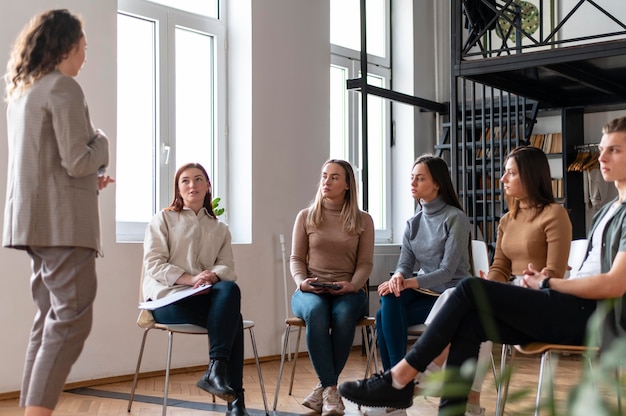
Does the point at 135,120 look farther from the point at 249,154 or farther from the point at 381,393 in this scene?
the point at 381,393

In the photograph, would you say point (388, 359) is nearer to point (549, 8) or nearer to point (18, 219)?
point (18, 219)

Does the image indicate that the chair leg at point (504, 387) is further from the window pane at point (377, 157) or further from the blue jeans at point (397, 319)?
the window pane at point (377, 157)

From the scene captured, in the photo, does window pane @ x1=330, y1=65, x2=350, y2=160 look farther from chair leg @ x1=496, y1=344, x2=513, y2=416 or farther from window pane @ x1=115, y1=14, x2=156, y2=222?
chair leg @ x1=496, y1=344, x2=513, y2=416

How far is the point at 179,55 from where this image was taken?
5312 millimetres

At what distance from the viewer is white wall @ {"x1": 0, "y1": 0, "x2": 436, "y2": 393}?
436 cm

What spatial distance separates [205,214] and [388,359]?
3.59 feet

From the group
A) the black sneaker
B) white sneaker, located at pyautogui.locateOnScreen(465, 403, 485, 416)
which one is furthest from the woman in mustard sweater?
the black sneaker

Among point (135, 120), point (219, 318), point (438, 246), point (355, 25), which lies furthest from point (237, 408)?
point (355, 25)

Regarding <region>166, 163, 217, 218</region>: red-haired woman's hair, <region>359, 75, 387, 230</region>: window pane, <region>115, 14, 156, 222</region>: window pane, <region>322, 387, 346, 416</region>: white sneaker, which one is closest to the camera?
<region>322, 387, 346, 416</region>: white sneaker

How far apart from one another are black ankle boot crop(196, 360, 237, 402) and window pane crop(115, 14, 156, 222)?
6.17 ft

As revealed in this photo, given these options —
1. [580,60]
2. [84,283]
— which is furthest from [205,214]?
[580,60]

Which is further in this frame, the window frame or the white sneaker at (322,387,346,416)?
the window frame

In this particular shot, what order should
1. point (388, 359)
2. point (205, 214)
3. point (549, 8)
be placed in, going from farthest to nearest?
1. point (549, 8)
2. point (205, 214)
3. point (388, 359)

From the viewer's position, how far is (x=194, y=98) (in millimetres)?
5402
